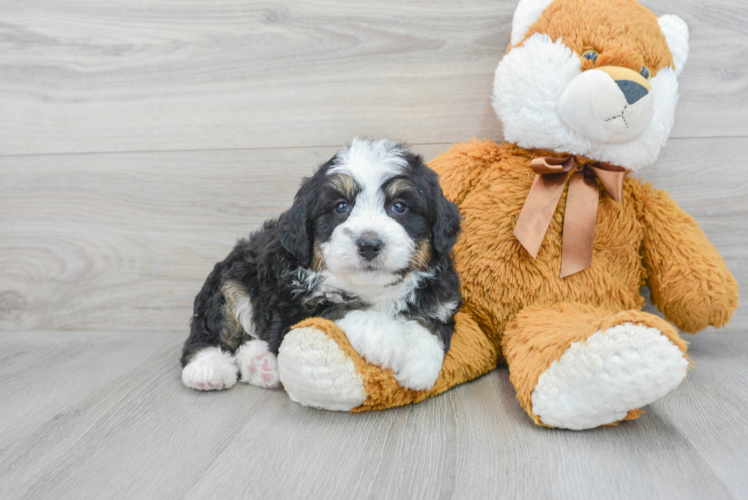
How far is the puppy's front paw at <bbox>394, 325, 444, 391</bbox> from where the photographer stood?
1.37 meters

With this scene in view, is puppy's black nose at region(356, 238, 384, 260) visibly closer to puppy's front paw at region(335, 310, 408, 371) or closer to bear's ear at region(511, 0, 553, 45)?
puppy's front paw at region(335, 310, 408, 371)

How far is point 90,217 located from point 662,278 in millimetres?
2245

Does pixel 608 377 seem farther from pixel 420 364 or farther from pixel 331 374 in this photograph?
pixel 331 374

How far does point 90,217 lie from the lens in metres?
2.28

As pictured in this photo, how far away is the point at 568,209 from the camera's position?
1.63 m

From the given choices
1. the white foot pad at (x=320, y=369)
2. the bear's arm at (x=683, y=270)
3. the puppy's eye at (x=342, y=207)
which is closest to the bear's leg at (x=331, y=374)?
the white foot pad at (x=320, y=369)

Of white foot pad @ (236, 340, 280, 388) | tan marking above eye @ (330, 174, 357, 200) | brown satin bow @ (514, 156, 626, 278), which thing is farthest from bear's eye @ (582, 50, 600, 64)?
white foot pad @ (236, 340, 280, 388)

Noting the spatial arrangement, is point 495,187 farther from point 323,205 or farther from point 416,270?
point 323,205

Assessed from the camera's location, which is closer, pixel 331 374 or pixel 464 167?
pixel 331 374

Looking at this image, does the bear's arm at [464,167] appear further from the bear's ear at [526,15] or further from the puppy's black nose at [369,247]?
the puppy's black nose at [369,247]

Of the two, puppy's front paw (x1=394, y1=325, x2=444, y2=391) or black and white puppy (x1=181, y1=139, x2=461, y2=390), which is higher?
black and white puppy (x1=181, y1=139, x2=461, y2=390)

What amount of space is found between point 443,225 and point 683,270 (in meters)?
0.81

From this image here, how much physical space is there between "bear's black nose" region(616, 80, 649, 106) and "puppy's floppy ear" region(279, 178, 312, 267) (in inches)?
36.0

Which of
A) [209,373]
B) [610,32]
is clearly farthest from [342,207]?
[610,32]
